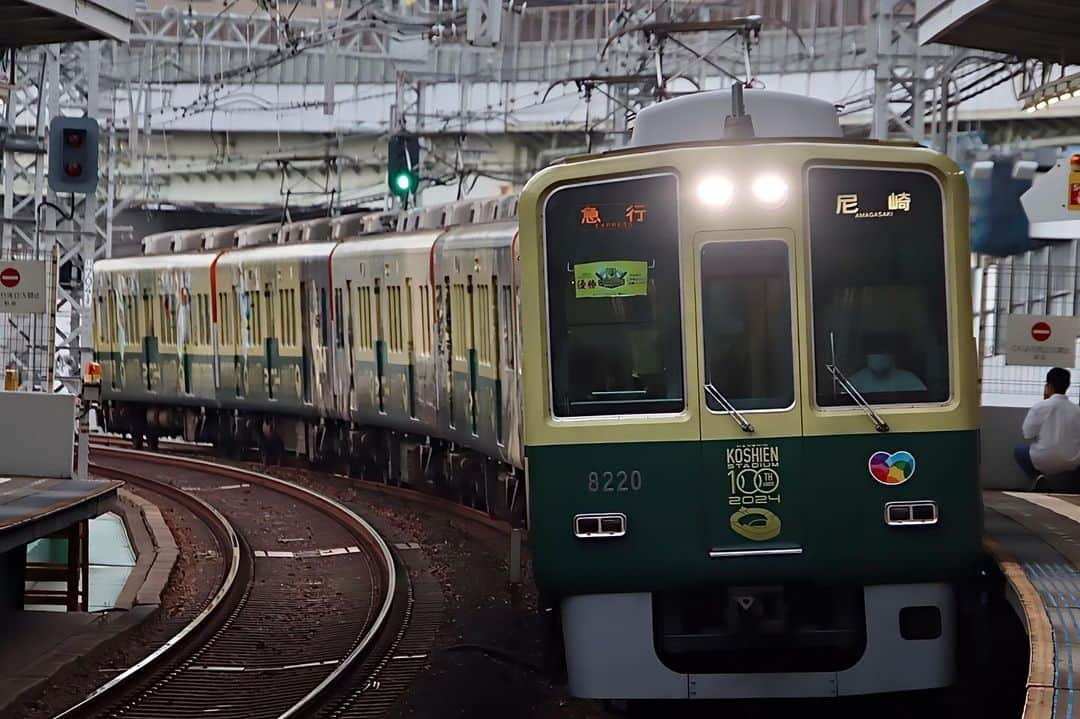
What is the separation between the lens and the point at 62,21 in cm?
1121

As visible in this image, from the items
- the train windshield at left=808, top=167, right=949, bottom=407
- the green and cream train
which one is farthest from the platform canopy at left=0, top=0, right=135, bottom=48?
the train windshield at left=808, top=167, right=949, bottom=407

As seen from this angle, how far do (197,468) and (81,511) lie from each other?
35.4 feet

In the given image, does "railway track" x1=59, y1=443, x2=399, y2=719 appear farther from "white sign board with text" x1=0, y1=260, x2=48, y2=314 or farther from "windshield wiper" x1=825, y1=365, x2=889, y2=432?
"windshield wiper" x1=825, y1=365, x2=889, y2=432

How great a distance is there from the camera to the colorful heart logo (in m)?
7.37

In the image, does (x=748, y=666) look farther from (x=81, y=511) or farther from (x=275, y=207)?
(x=275, y=207)

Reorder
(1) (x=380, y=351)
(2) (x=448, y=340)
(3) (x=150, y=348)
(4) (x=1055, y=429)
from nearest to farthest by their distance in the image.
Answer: (4) (x=1055, y=429) → (2) (x=448, y=340) → (1) (x=380, y=351) → (3) (x=150, y=348)

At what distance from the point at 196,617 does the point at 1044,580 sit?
603cm

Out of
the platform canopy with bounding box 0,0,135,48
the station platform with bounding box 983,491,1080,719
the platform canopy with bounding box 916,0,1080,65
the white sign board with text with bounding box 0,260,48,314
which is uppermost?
the platform canopy with bounding box 0,0,135,48

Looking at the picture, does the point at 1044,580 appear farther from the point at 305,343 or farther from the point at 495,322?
the point at 305,343

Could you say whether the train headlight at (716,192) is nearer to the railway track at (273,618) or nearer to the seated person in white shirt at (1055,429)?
the railway track at (273,618)

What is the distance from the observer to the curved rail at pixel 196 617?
9.19 m

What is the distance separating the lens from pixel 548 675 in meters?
9.28

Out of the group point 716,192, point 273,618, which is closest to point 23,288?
point 273,618

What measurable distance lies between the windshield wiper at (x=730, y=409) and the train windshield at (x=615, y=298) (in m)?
0.13
